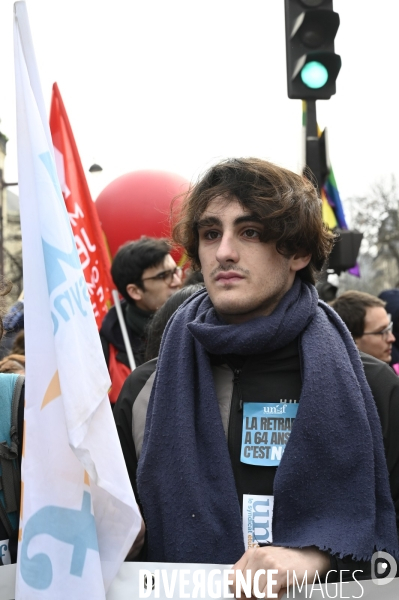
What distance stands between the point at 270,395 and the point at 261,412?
0.06m

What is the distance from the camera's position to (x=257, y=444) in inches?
95.2

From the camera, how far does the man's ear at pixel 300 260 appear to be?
2670 mm

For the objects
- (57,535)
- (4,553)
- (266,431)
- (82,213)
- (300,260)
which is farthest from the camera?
(82,213)

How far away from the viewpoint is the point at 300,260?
8.85ft

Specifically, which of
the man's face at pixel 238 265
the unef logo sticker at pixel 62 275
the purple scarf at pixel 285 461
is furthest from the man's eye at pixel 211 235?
the unef logo sticker at pixel 62 275

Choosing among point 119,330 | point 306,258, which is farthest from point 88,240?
point 306,258

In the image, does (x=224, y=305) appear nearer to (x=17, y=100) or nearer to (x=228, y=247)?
(x=228, y=247)

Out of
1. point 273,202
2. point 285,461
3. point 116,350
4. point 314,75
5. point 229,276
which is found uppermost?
point 314,75

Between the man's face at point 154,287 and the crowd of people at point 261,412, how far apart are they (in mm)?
2508

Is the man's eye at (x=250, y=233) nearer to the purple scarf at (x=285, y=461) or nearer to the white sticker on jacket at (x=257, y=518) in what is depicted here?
the purple scarf at (x=285, y=461)

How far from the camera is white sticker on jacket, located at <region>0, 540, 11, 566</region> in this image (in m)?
2.30

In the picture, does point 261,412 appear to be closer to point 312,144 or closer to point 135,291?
point 135,291

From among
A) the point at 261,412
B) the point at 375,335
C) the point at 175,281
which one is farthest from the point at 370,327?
the point at 261,412

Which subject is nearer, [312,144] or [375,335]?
[375,335]
